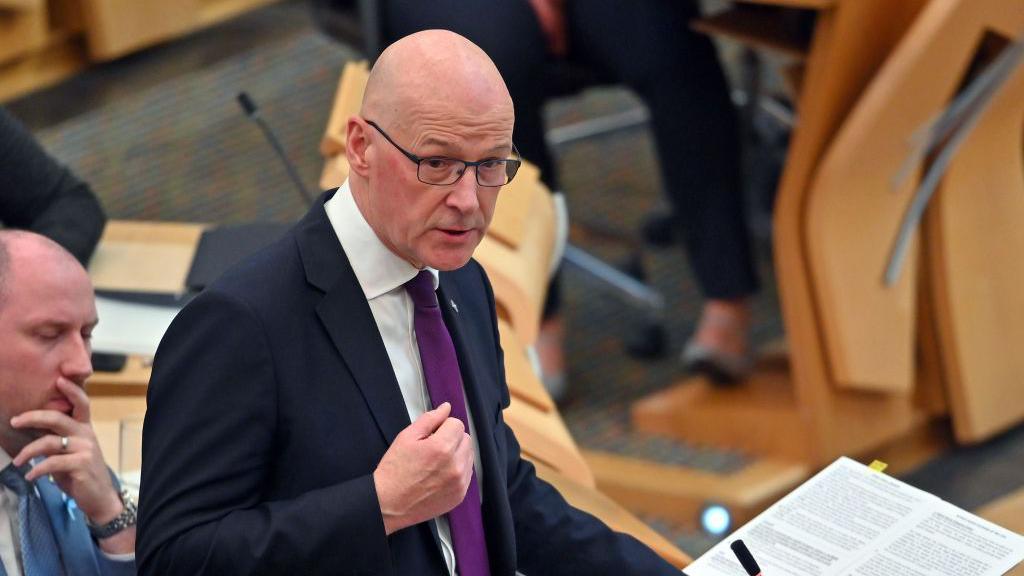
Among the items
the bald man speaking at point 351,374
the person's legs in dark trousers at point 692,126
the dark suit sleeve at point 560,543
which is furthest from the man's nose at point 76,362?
the person's legs in dark trousers at point 692,126

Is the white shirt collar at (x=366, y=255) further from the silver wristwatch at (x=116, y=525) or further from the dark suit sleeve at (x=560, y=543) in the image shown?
the silver wristwatch at (x=116, y=525)

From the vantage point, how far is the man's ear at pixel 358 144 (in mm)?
1146

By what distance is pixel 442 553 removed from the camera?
120 cm

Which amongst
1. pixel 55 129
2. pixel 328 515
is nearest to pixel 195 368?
pixel 328 515

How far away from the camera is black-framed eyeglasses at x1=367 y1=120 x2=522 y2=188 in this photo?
1.12 meters

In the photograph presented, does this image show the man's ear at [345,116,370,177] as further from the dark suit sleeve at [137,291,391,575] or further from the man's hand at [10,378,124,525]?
the man's hand at [10,378,124,525]

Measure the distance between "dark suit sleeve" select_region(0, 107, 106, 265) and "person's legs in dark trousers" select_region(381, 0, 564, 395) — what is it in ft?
2.12

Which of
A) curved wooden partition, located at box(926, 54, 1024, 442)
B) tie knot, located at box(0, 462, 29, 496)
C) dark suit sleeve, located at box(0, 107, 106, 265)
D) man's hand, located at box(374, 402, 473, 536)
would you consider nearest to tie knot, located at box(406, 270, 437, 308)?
man's hand, located at box(374, 402, 473, 536)

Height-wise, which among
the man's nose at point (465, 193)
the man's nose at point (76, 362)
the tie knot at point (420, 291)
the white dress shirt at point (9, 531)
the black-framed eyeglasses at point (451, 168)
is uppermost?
the black-framed eyeglasses at point (451, 168)

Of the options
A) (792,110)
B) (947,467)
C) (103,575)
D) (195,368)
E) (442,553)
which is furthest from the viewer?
(792,110)

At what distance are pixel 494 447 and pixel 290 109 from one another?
2395mm

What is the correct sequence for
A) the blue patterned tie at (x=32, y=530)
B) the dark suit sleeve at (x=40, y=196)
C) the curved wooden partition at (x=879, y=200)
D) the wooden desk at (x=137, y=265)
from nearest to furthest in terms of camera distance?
the blue patterned tie at (x=32, y=530) < the wooden desk at (x=137, y=265) < the dark suit sleeve at (x=40, y=196) < the curved wooden partition at (x=879, y=200)

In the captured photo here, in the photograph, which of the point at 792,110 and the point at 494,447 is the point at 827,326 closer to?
the point at 792,110

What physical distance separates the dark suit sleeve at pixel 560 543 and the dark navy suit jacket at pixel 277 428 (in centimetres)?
15
